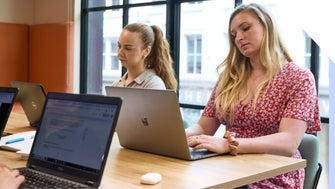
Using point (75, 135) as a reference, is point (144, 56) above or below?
above

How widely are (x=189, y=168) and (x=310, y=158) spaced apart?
0.68m

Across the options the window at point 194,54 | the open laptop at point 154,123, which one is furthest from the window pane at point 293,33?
the open laptop at point 154,123

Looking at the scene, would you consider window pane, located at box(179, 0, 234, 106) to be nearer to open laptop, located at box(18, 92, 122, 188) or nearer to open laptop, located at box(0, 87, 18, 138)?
open laptop, located at box(0, 87, 18, 138)

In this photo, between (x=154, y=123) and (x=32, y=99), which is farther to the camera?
(x=32, y=99)

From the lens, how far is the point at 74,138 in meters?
1.20

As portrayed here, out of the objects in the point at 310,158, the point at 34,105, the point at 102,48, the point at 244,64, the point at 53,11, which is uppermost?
the point at 53,11

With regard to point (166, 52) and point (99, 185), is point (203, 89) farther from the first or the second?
point (99, 185)

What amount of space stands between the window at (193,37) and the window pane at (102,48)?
11 mm

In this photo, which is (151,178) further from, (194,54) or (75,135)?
(194,54)

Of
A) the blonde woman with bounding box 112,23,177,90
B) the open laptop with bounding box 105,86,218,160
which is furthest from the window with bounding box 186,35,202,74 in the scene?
the open laptop with bounding box 105,86,218,160

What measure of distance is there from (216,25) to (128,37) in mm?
1600

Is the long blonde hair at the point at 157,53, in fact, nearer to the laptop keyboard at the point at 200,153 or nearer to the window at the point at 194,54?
the laptop keyboard at the point at 200,153

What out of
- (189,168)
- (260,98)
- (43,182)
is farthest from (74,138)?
(260,98)

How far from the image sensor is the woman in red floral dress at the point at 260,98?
1.67m
